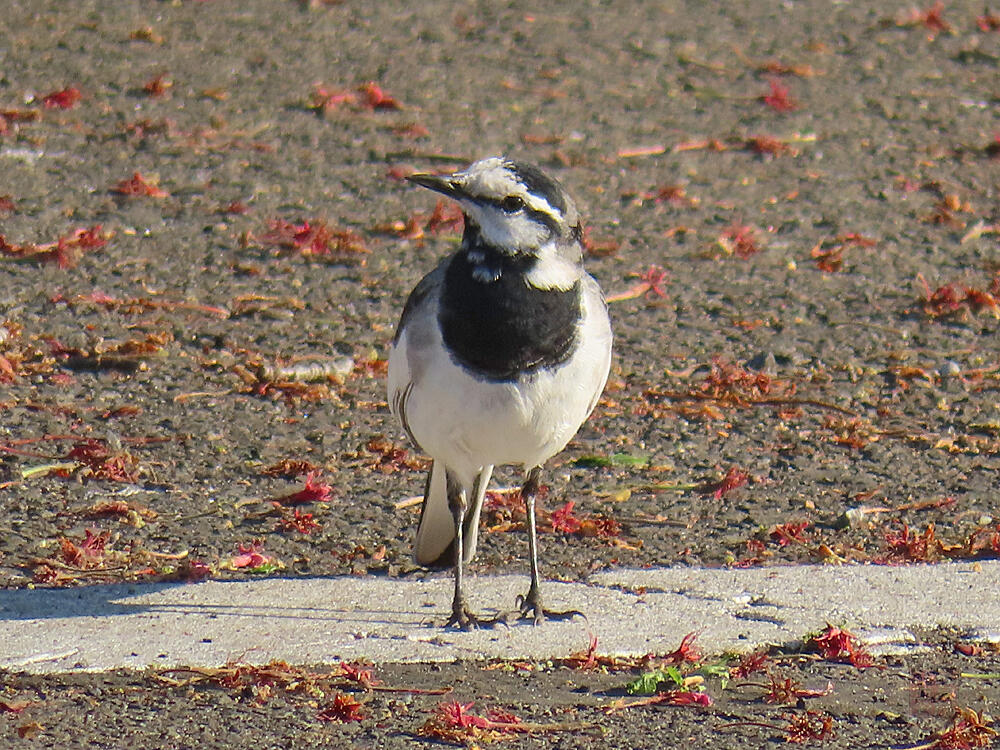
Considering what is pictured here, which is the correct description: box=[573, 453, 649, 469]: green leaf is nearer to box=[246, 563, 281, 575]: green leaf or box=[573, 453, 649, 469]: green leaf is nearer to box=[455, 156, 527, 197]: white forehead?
box=[246, 563, 281, 575]: green leaf

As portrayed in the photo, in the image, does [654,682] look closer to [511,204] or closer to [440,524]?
[440,524]

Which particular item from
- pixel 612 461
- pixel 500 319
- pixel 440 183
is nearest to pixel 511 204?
pixel 440 183

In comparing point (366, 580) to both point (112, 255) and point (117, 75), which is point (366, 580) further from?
point (117, 75)

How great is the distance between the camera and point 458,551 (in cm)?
518

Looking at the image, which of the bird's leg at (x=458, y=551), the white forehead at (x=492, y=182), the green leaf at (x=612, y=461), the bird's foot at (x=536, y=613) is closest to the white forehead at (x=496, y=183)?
the white forehead at (x=492, y=182)

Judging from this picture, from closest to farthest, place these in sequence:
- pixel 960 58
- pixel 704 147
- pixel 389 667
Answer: pixel 389 667
pixel 704 147
pixel 960 58

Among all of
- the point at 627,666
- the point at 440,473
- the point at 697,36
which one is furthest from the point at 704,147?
the point at 627,666

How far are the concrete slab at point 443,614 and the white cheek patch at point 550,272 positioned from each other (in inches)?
40.8

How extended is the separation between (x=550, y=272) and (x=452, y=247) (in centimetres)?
360

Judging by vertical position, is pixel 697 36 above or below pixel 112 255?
above

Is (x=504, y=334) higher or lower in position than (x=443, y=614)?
higher

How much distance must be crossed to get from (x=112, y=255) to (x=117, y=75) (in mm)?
2720

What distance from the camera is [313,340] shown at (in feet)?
24.3

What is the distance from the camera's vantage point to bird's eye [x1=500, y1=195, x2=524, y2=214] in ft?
15.8
